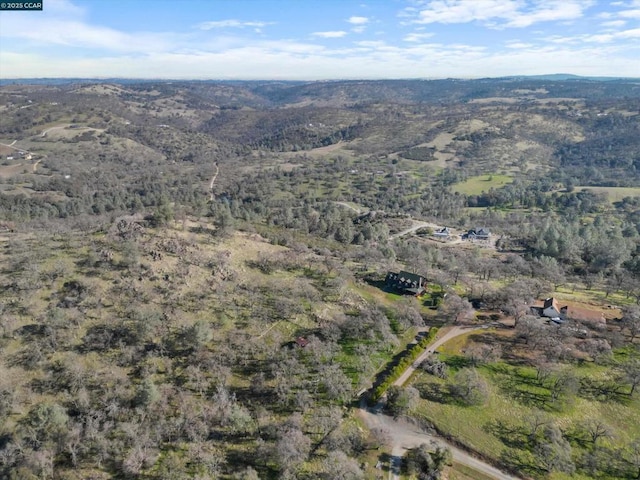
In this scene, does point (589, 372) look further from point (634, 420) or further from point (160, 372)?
point (160, 372)

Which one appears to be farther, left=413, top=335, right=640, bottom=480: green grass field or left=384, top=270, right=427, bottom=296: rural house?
left=384, top=270, right=427, bottom=296: rural house

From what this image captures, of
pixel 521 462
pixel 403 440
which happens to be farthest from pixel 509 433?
pixel 403 440

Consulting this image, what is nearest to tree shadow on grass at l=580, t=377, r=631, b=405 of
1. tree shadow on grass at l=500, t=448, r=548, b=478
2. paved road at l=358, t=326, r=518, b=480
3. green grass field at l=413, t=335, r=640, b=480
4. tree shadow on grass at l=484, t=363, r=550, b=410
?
green grass field at l=413, t=335, r=640, b=480

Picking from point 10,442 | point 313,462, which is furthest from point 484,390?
point 10,442

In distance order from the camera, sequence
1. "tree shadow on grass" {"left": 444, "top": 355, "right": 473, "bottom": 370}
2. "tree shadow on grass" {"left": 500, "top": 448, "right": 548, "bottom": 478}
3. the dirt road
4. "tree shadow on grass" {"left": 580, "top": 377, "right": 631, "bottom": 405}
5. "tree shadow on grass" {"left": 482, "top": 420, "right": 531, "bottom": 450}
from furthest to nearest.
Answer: "tree shadow on grass" {"left": 444, "top": 355, "right": 473, "bottom": 370} < "tree shadow on grass" {"left": 580, "top": 377, "right": 631, "bottom": 405} < "tree shadow on grass" {"left": 482, "top": 420, "right": 531, "bottom": 450} < the dirt road < "tree shadow on grass" {"left": 500, "top": 448, "right": 548, "bottom": 478}

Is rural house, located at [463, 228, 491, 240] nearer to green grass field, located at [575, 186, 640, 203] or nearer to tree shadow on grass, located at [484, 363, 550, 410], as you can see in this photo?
green grass field, located at [575, 186, 640, 203]

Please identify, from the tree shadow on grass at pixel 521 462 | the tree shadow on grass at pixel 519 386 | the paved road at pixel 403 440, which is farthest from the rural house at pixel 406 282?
the tree shadow on grass at pixel 521 462

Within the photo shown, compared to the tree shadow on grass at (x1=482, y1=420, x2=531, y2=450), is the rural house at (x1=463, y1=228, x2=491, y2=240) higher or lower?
higher

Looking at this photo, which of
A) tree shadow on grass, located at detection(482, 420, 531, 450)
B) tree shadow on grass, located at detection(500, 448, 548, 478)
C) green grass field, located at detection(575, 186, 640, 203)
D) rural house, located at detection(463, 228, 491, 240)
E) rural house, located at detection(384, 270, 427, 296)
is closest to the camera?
tree shadow on grass, located at detection(500, 448, 548, 478)

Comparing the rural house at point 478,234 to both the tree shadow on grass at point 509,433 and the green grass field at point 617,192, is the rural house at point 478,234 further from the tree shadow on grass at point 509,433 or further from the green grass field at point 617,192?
the tree shadow on grass at point 509,433
